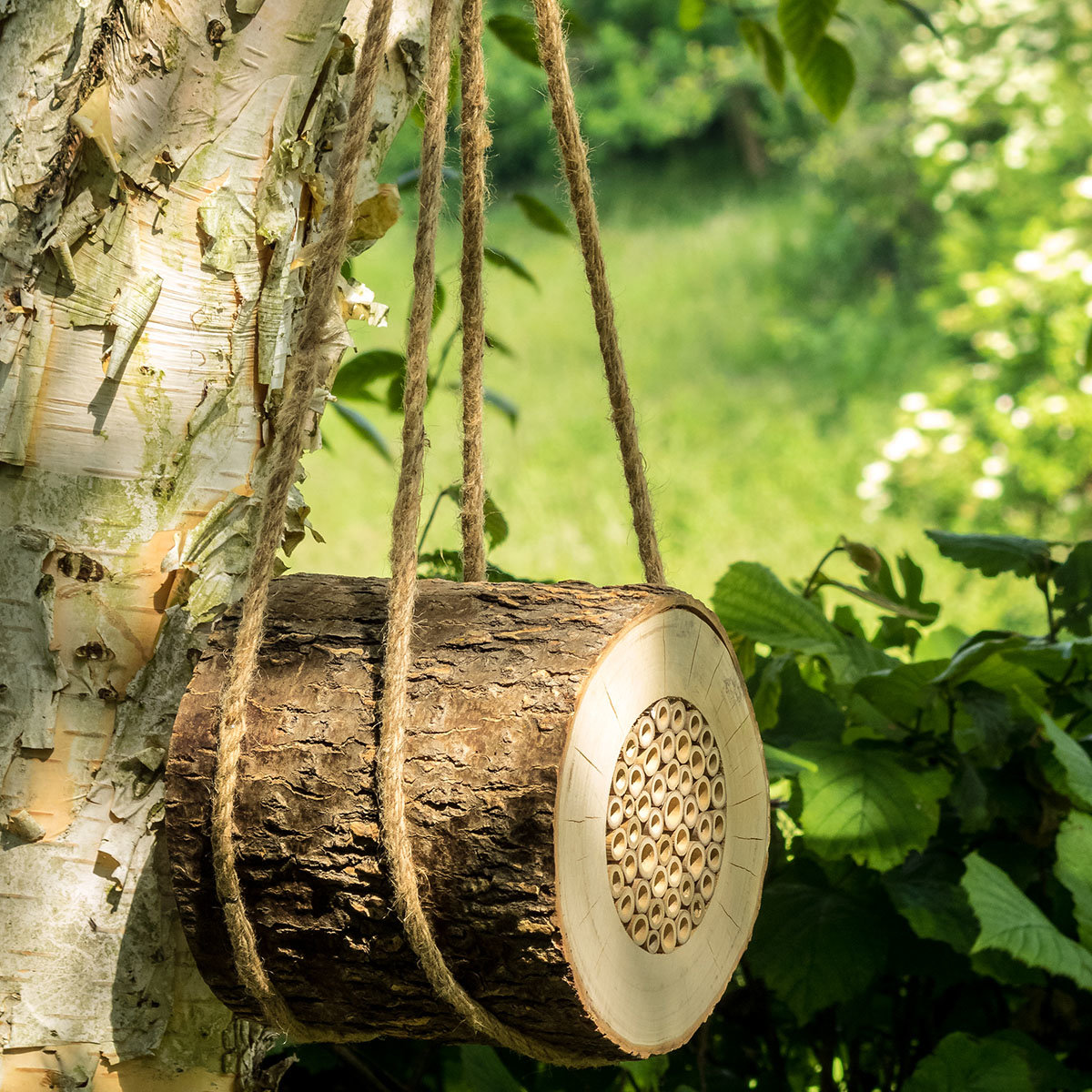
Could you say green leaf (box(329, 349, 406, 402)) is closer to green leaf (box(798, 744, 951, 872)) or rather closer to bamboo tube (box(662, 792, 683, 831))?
green leaf (box(798, 744, 951, 872))

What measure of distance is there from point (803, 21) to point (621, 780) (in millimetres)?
979

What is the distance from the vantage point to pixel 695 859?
0.73 meters

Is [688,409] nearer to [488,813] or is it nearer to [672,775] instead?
[672,775]

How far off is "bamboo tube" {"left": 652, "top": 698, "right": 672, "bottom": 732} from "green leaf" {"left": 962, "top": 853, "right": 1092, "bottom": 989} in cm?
37

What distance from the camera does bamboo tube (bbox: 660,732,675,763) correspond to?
70 centimetres

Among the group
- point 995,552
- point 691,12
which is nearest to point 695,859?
point 995,552

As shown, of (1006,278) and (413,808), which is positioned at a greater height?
(1006,278)

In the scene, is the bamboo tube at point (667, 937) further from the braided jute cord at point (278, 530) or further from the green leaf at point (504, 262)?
the green leaf at point (504, 262)

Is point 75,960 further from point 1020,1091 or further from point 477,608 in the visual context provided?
point 1020,1091

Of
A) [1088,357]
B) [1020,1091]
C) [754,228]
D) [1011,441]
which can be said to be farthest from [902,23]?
[1020,1091]

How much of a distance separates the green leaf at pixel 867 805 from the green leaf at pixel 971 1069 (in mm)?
175

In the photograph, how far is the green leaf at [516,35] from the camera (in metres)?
1.31

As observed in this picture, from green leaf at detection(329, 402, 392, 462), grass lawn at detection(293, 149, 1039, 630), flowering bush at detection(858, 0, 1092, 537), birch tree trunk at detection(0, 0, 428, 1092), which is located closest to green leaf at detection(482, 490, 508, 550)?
green leaf at detection(329, 402, 392, 462)

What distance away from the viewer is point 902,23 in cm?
686
